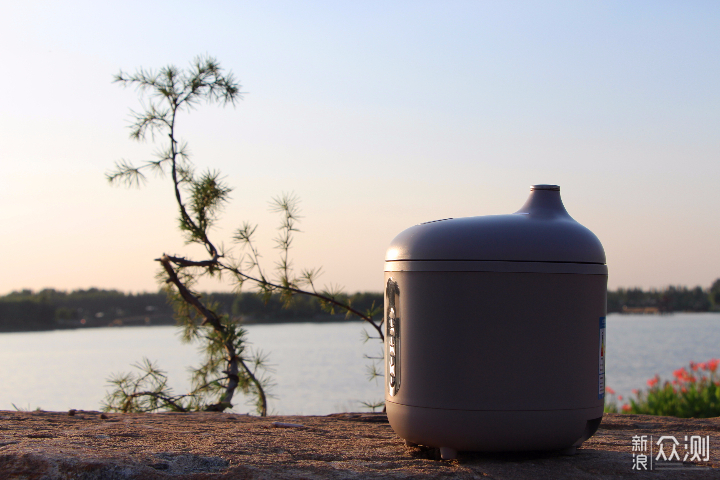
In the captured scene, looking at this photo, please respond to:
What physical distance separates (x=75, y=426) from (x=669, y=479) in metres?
3.76

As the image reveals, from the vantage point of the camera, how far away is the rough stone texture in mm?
2748

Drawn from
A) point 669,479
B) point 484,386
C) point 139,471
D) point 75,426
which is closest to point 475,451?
point 484,386

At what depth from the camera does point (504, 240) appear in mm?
3113

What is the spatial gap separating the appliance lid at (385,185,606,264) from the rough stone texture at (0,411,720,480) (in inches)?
42.1

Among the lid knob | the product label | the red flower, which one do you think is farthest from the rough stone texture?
the red flower

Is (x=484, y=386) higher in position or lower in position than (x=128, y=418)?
higher

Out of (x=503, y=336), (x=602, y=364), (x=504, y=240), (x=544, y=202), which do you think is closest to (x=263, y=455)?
(x=503, y=336)

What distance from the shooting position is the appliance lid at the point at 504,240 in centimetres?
311

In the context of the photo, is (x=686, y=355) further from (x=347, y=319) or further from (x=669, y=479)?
(x=669, y=479)

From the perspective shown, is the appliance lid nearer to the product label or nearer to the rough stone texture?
the product label

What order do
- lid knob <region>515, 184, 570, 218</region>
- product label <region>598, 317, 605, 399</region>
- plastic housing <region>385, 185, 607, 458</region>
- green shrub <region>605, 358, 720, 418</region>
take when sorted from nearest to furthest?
1. plastic housing <region>385, 185, 607, 458</region>
2. product label <region>598, 317, 605, 399</region>
3. lid knob <region>515, 184, 570, 218</region>
4. green shrub <region>605, 358, 720, 418</region>

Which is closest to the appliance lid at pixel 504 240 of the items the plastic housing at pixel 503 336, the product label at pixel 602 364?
the plastic housing at pixel 503 336

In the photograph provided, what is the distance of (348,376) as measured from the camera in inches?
423

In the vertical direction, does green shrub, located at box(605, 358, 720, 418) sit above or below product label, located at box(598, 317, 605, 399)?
below
